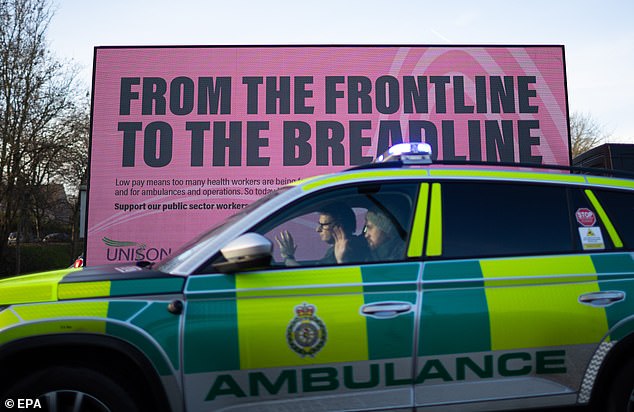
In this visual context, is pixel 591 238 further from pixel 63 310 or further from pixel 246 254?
pixel 63 310

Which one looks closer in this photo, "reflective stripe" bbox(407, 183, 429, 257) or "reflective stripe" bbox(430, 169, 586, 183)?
"reflective stripe" bbox(407, 183, 429, 257)

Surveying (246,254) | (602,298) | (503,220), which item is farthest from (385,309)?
(602,298)

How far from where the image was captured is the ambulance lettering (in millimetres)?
2057

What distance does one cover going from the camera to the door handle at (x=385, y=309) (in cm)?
213

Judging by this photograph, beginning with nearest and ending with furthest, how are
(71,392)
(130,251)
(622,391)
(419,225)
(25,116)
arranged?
(71,392)
(622,391)
(419,225)
(130,251)
(25,116)

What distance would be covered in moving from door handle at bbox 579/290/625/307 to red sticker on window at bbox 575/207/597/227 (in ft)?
1.21

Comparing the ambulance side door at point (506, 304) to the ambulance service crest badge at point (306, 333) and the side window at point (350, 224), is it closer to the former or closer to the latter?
the side window at point (350, 224)

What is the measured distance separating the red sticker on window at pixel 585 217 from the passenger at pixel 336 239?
1130mm

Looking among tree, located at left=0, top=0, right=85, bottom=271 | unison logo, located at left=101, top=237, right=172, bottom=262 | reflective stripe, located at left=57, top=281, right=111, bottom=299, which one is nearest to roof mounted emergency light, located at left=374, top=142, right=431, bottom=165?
reflective stripe, located at left=57, top=281, right=111, bottom=299

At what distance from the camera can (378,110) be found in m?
6.94

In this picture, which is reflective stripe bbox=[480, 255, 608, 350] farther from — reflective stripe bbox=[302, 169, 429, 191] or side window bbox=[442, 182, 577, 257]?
reflective stripe bbox=[302, 169, 429, 191]

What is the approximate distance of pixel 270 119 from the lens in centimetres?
693

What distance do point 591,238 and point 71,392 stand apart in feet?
8.44

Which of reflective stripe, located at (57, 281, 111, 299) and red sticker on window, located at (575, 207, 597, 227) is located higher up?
red sticker on window, located at (575, 207, 597, 227)
